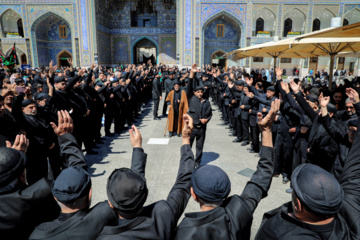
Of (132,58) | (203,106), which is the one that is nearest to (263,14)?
(132,58)

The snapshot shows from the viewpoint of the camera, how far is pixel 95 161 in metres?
5.39

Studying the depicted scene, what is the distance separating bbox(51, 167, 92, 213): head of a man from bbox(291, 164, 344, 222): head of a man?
46.8 inches

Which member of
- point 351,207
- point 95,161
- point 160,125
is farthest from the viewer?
point 160,125

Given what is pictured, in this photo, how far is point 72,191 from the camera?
1.46 meters

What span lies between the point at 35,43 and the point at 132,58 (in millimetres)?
9392

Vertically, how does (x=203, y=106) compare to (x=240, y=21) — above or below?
below

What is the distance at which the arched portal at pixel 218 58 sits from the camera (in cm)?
2627

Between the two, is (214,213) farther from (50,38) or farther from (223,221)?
(50,38)

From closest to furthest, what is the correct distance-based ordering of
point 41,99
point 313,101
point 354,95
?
point 354,95 < point 313,101 < point 41,99

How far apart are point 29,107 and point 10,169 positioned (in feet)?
7.48

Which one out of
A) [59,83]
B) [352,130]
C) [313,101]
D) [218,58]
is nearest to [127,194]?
[352,130]

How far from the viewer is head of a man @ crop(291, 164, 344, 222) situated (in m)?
1.16

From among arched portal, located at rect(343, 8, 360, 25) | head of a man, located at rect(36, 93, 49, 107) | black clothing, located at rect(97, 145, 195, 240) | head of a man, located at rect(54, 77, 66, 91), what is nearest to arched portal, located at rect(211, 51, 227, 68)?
arched portal, located at rect(343, 8, 360, 25)

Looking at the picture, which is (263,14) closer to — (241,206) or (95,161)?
(95,161)
